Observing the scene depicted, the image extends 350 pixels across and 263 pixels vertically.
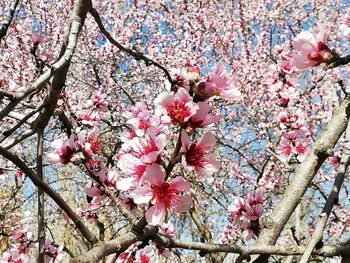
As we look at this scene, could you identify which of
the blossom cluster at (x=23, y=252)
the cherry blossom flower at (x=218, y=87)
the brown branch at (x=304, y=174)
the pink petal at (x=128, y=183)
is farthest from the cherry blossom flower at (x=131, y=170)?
the blossom cluster at (x=23, y=252)

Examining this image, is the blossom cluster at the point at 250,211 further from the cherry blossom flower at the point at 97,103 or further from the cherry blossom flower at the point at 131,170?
the cherry blossom flower at the point at 97,103

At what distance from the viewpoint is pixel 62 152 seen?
1.67 metres

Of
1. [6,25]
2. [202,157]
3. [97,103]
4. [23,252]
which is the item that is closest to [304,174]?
[202,157]

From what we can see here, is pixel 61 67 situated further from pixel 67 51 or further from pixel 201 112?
pixel 201 112

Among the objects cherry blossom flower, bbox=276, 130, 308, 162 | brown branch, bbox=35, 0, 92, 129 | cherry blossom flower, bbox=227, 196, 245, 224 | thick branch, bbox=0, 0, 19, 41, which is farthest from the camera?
cherry blossom flower, bbox=276, 130, 308, 162

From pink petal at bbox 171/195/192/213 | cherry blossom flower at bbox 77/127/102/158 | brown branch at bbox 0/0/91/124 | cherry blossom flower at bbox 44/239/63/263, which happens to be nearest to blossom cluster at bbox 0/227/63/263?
cherry blossom flower at bbox 44/239/63/263

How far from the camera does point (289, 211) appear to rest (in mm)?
1742

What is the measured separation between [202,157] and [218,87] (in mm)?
201

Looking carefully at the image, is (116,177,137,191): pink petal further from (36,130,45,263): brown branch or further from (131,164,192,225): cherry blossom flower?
(36,130,45,263): brown branch

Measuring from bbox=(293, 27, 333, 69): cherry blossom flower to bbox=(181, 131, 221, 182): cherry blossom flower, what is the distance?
558 millimetres

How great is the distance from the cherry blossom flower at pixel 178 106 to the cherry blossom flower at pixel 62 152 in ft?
1.90

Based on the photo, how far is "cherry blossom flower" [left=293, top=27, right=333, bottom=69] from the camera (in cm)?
150

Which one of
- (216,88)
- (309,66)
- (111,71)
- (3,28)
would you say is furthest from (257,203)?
(111,71)

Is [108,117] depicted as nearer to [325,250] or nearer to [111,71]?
[111,71]
